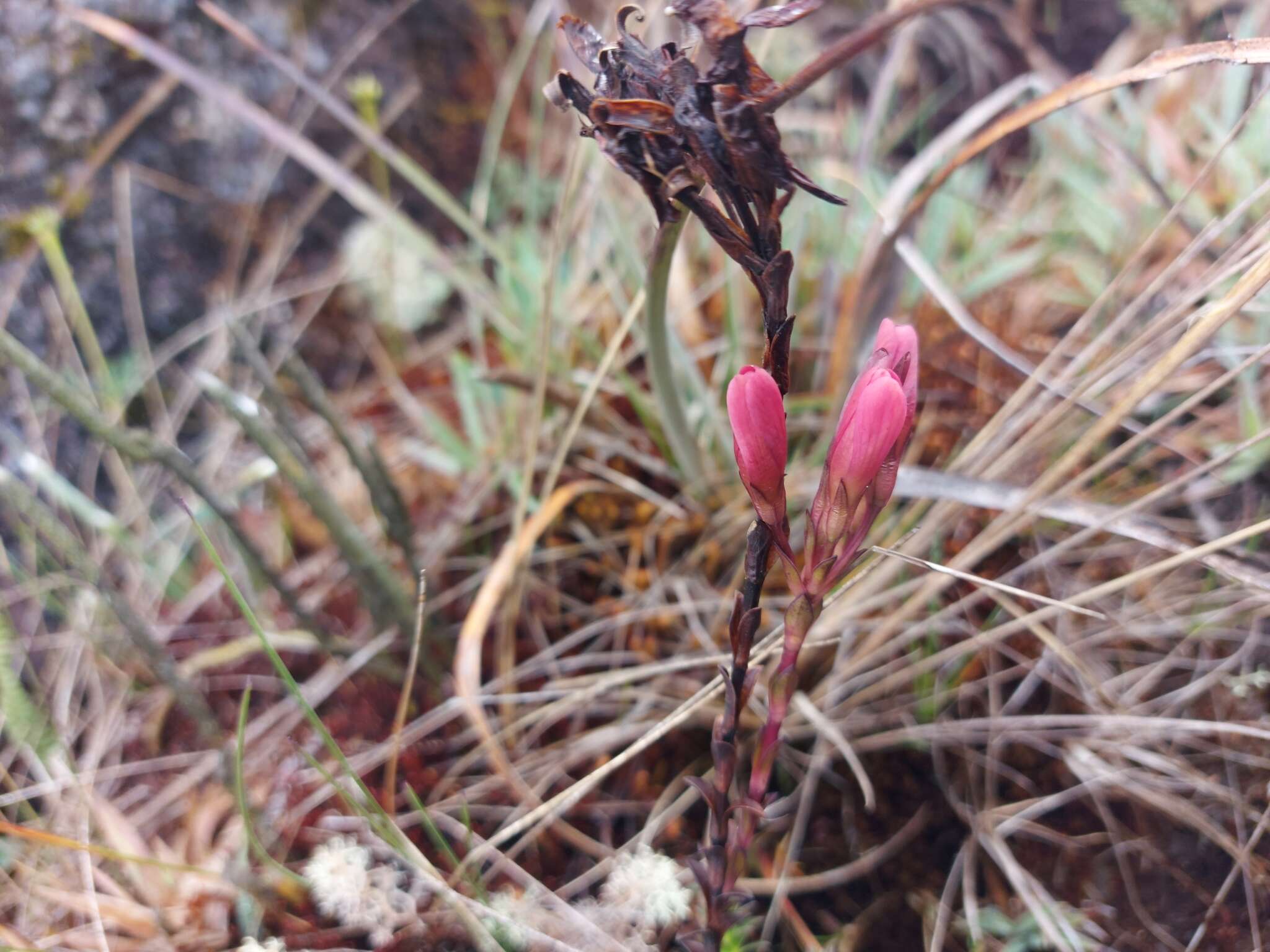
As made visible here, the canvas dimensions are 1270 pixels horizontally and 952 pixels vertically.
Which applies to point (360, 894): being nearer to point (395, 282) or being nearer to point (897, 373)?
point (897, 373)

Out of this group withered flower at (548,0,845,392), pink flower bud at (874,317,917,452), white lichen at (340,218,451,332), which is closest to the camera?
withered flower at (548,0,845,392)

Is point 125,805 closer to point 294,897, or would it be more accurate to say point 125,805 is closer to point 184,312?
point 294,897

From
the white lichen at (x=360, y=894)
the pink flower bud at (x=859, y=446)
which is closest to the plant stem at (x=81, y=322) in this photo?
the white lichen at (x=360, y=894)

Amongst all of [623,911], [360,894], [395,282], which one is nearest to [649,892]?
[623,911]

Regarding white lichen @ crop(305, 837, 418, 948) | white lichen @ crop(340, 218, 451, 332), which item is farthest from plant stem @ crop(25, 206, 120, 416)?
white lichen @ crop(305, 837, 418, 948)

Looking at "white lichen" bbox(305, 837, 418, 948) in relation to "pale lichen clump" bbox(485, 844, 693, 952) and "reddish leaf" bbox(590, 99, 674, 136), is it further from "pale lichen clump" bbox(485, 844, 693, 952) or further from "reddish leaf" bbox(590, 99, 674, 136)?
"reddish leaf" bbox(590, 99, 674, 136)

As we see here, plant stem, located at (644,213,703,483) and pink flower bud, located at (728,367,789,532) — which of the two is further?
plant stem, located at (644,213,703,483)
